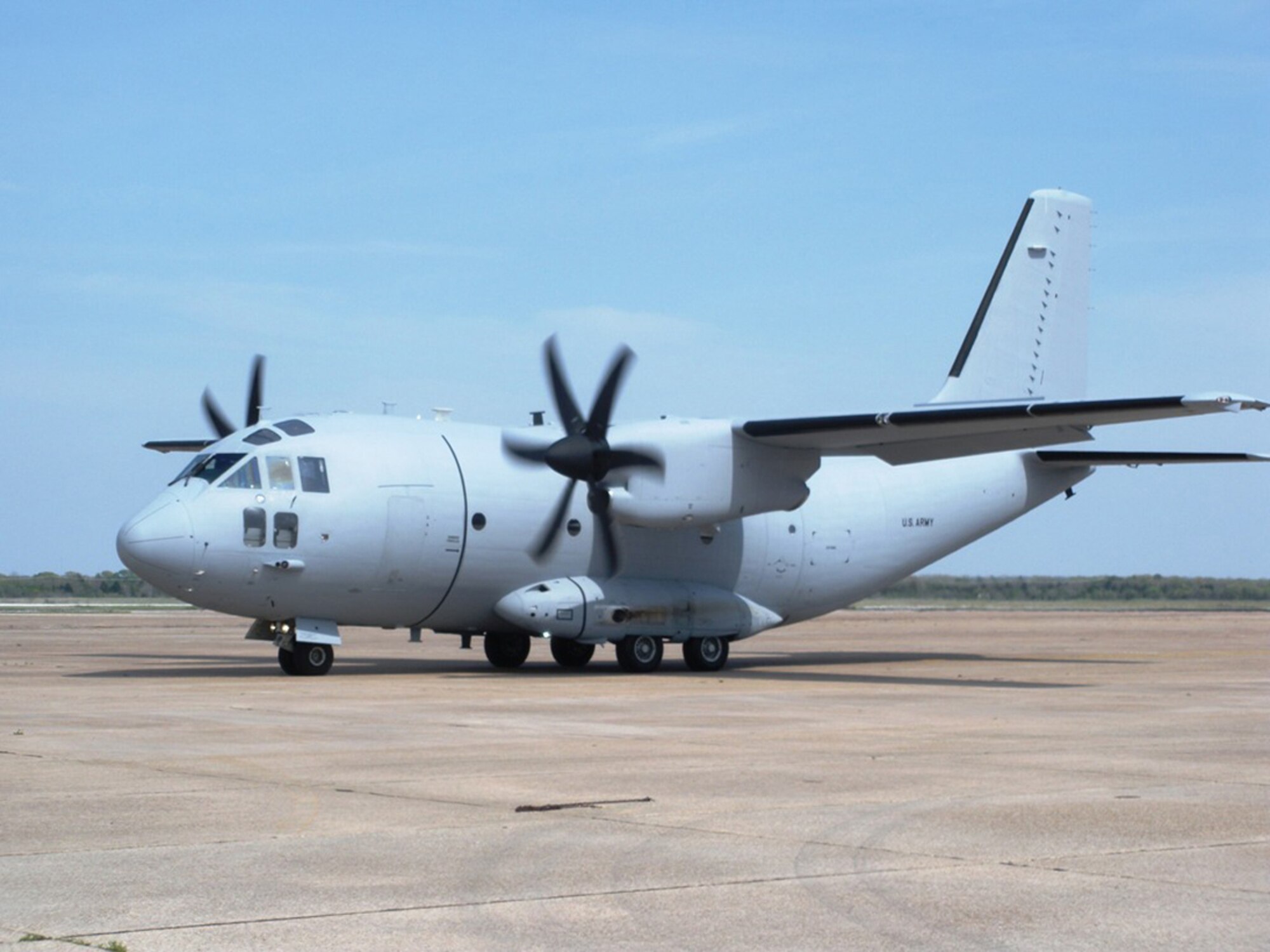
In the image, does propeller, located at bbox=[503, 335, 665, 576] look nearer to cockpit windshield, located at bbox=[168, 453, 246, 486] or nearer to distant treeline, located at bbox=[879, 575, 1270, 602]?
cockpit windshield, located at bbox=[168, 453, 246, 486]

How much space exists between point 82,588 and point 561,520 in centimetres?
9166

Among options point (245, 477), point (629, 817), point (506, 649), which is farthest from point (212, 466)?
point (629, 817)

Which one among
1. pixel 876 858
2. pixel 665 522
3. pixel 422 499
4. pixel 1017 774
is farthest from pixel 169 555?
pixel 876 858

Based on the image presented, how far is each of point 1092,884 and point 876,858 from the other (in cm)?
126

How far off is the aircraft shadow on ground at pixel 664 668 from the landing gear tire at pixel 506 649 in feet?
1.06

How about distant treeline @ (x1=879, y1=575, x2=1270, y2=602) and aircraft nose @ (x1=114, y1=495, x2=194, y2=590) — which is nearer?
aircraft nose @ (x1=114, y1=495, x2=194, y2=590)

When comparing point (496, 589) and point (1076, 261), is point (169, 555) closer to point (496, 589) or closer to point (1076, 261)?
point (496, 589)

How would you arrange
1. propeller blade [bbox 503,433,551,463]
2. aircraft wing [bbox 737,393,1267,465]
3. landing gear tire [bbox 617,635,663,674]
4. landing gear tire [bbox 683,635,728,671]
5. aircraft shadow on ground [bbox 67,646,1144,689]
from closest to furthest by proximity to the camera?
aircraft wing [bbox 737,393,1267,465]
aircraft shadow on ground [bbox 67,646,1144,689]
propeller blade [bbox 503,433,551,463]
landing gear tire [bbox 617,635,663,674]
landing gear tire [bbox 683,635,728,671]

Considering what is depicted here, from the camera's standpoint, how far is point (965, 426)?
2603cm

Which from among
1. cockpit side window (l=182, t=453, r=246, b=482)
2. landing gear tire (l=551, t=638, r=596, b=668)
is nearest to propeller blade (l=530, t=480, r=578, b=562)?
landing gear tire (l=551, t=638, r=596, b=668)

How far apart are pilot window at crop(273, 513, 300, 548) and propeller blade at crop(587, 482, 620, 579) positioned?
483 centimetres

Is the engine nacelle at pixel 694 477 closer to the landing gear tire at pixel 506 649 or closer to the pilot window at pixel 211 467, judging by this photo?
the landing gear tire at pixel 506 649

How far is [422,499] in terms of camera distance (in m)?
26.3

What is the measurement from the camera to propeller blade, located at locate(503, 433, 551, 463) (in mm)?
27312
